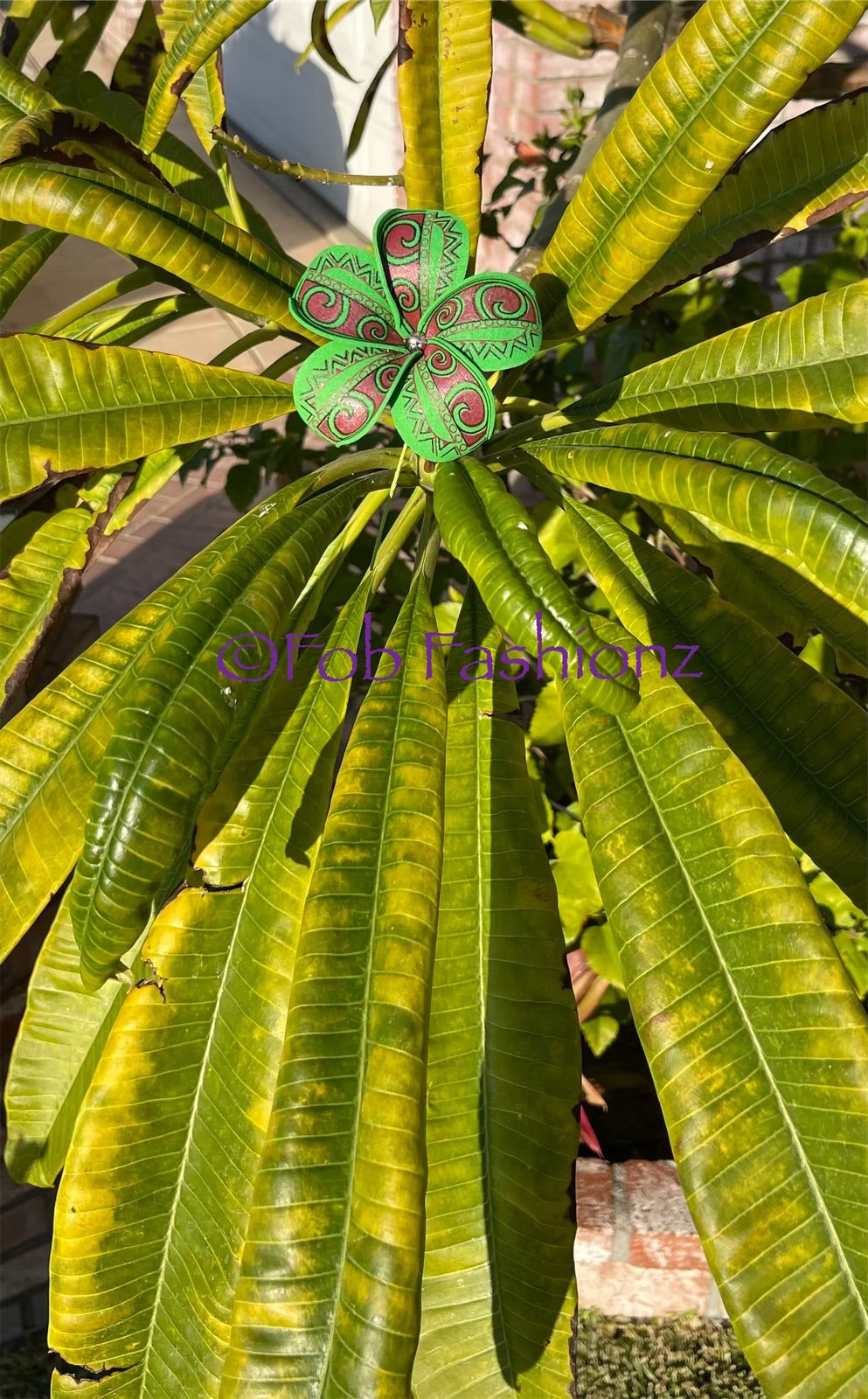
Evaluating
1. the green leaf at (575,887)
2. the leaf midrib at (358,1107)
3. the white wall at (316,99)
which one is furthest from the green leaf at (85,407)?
the white wall at (316,99)

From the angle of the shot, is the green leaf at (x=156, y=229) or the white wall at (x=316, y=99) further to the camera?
the white wall at (x=316, y=99)

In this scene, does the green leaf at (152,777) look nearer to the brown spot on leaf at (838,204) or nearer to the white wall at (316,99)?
the brown spot on leaf at (838,204)

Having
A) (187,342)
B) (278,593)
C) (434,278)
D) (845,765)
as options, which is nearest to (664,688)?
(845,765)

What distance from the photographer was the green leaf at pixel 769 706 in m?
0.77

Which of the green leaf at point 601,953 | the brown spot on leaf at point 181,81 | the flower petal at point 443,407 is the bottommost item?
the green leaf at point 601,953

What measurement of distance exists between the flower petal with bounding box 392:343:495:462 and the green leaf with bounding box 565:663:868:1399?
11.0 inches

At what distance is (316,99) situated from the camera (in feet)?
13.4

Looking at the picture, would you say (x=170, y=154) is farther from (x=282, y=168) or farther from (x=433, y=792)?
(x=433, y=792)

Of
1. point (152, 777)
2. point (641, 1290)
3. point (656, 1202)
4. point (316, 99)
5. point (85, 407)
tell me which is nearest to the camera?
point (152, 777)

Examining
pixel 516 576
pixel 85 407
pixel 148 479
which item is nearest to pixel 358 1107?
pixel 516 576

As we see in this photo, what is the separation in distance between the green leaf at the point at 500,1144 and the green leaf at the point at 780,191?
613 millimetres

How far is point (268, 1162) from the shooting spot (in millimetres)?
596

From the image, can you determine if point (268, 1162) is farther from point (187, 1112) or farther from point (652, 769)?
point (652, 769)

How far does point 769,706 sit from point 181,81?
0.73 metres
